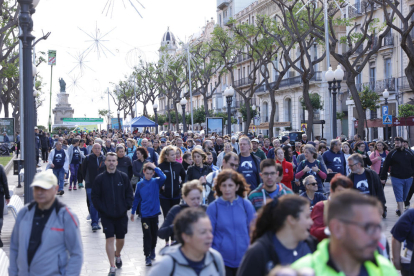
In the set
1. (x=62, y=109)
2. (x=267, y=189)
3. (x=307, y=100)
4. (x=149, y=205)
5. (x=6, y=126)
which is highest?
(x=62, y=109)

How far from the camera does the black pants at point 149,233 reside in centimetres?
833

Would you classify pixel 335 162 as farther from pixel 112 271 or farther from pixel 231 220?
pixel 231 220

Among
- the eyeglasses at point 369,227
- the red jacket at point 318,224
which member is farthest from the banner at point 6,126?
the eyeglasses at point 369,227

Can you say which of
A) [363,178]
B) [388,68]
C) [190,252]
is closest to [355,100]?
[363,178]

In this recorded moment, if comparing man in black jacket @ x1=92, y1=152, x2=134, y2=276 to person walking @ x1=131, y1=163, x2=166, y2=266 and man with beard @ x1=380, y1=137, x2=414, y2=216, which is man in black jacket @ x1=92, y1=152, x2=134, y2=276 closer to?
person walking @ x1=131, y1=163, x2=166, y2=266

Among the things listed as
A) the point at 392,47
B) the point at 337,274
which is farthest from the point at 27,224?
the point at 392,47

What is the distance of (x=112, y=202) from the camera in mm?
7703

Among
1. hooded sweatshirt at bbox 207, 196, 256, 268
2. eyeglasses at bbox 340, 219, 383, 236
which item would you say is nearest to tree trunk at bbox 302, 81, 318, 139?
hooded sweatshirt at bbox 207, 196, 256, 268

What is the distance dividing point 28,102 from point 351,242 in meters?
5.74

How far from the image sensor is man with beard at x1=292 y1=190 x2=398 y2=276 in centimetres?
230

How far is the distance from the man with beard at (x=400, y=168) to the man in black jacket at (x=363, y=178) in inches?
155

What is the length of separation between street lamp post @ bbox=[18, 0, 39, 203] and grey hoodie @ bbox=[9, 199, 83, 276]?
2.59 metres

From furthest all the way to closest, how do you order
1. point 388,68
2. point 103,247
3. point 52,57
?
1. point 52,57
2. point 388,68
3. point 103,247

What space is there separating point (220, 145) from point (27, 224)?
14.9 metres
